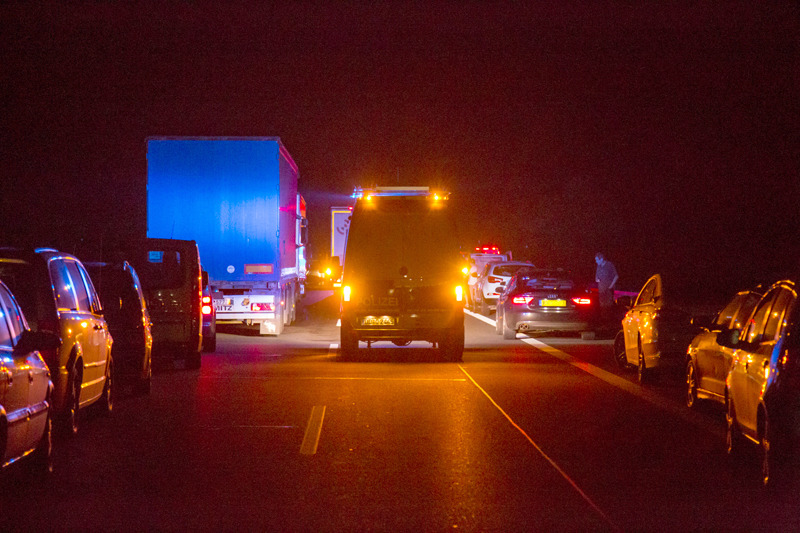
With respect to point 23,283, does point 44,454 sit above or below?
below

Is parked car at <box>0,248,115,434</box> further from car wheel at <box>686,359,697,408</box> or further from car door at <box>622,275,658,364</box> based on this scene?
car door at <box>622,275,658,364</box>

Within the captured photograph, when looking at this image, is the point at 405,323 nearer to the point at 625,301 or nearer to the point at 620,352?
the point at 620,352

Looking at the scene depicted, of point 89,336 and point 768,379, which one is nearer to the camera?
point 768,379

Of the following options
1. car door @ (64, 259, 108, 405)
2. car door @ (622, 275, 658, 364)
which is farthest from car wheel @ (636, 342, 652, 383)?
car door @ (64, 259, 108, 405)

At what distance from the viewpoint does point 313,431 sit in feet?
33.1

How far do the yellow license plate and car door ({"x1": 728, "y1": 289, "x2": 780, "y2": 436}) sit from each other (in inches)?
367

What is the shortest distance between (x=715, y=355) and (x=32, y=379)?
21.0 ft

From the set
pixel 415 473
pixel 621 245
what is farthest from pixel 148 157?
pixel 621 245

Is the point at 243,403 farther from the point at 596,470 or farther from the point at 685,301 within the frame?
the point at 685,301

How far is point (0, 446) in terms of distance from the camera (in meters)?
6.35

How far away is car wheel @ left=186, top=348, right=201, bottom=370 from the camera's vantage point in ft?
53.5

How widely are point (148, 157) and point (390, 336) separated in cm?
730

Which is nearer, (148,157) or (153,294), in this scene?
(153,294)

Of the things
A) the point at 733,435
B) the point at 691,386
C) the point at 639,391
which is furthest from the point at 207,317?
the point at 733,435
